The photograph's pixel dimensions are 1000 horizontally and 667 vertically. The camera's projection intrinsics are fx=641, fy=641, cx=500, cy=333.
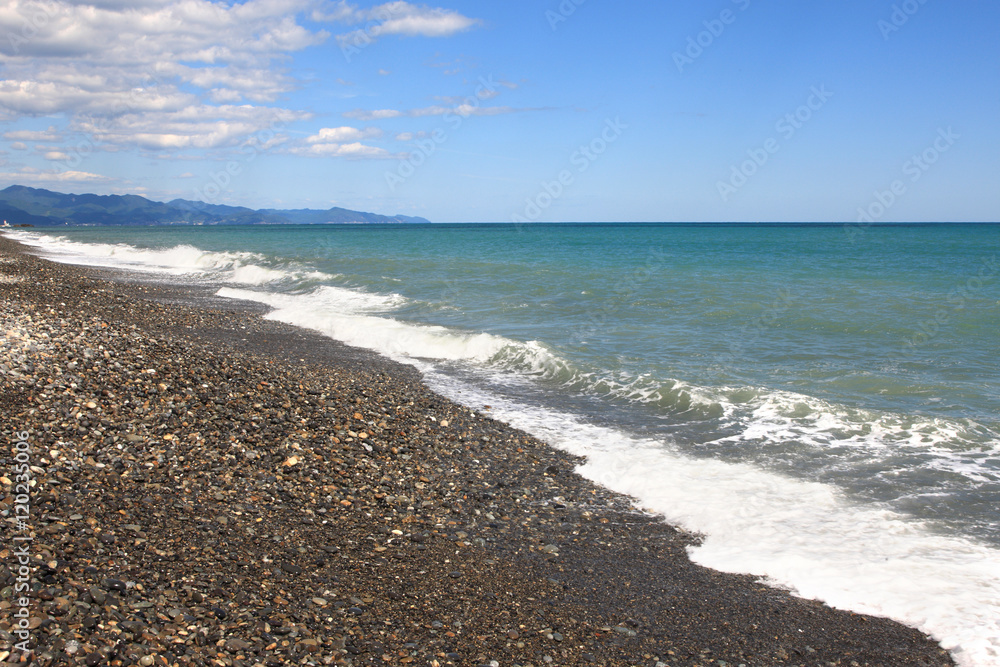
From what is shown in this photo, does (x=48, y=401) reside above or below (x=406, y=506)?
above

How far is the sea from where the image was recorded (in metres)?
6.29

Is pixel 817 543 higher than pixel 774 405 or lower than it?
lower

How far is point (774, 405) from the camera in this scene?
11203 mm

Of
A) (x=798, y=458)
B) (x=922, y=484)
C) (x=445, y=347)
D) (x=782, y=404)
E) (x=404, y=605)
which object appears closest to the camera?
(x=404, y=605)

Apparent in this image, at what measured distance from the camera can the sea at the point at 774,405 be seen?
20.6 ft

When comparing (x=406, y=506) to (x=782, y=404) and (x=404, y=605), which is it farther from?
(x=782, y=404)

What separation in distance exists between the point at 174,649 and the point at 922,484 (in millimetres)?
8476

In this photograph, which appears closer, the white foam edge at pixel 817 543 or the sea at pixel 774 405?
the white foam edge at pixel 817 543

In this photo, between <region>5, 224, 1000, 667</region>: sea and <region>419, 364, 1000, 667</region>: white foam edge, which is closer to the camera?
<region>419, 364, 1000, 667</region>: white foam edge

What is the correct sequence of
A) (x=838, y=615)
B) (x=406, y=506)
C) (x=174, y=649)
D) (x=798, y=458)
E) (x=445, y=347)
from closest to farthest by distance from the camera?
(x=174, y=649) < (x=838, y=615) < (x=406, y=506) < (x=798, y=458) < (x=445, y=347)

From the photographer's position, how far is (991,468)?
864 centimetres

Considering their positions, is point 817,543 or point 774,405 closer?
point 817,543

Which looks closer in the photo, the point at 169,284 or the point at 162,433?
the point at 162,433

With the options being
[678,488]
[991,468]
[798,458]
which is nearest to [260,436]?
[678,488]
